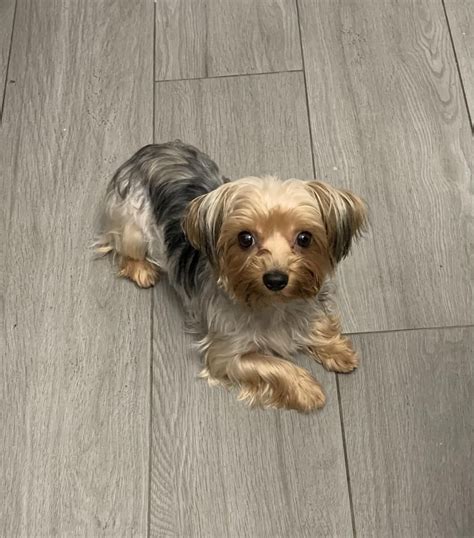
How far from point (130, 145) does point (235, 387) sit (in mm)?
821

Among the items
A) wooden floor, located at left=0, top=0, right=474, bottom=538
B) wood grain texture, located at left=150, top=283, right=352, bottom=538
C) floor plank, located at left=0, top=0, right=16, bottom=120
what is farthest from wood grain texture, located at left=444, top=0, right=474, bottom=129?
floor plank, located at left=0, top=0, right=16, bottom=120

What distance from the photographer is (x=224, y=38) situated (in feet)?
7.76

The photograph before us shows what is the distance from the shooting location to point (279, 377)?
1.75 m

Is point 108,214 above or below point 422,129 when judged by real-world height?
below

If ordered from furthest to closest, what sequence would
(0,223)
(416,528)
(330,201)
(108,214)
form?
1. (0,223)
2. (108,214)
3. (416,528)
4. (330,201)

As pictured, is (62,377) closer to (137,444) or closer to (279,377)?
(137,444)

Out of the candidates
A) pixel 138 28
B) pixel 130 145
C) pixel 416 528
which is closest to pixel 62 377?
pixel 130 145

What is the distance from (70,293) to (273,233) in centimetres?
75

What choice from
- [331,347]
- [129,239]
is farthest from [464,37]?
[129,239]

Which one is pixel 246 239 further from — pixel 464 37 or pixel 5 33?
pixel 5 33

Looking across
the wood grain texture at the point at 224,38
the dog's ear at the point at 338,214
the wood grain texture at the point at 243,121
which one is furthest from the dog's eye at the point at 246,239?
the wood grain texture at the point at 224,38

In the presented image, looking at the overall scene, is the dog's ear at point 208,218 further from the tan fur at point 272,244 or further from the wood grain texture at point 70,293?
the wood grain texture at point 70,293

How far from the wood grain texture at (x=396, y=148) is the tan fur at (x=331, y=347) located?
83mm

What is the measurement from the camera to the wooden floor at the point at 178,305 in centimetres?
172
